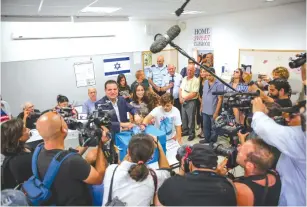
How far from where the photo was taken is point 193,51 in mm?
6250

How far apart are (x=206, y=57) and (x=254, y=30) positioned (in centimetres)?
131

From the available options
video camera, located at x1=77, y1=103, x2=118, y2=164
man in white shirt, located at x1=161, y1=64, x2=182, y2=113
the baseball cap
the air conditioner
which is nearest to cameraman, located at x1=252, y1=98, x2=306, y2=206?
video camera, located at x1=77, y1=103, x2=118, y2=164

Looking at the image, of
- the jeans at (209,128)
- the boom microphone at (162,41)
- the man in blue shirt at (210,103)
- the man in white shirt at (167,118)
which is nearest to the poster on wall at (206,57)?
the man in blue shirt at (210,103)

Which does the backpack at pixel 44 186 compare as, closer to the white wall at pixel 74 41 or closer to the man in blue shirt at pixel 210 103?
the man in blue shirt at pixel 210 103

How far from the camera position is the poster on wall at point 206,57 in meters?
5.79

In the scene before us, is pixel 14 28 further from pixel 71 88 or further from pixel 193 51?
pixel 193 51

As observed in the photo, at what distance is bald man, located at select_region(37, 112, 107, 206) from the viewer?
145 centimetres

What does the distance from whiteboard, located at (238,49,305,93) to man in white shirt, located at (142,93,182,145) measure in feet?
8.25

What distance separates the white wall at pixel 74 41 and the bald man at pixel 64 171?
3756 mm

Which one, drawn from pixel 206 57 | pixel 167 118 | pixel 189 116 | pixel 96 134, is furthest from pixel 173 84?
pixel 96 134

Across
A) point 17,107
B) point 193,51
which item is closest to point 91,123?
point 17,107

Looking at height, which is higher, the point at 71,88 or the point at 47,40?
the point at 47,40

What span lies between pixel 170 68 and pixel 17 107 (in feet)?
10.2

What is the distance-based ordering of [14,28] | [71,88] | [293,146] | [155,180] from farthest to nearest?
[71,88] < [14,28] < [155,180] < [293,146]
